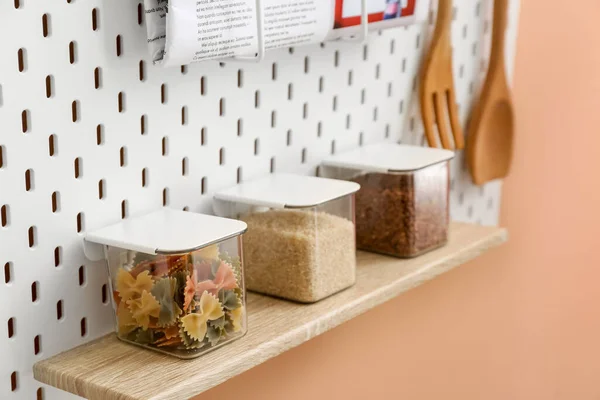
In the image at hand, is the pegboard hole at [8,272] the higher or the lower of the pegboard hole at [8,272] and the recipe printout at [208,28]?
the lower

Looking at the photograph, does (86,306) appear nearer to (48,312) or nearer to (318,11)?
(48,312)

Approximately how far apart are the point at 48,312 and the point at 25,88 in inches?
7.7

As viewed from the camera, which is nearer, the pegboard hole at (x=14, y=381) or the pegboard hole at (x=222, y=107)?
the pegboard hole at (x=14, y=381)

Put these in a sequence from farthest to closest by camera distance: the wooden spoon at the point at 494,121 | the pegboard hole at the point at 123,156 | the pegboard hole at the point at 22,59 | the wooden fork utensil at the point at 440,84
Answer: the wooden spoon at the point at 494,121 → the wooden fork utensil at the point at 440,84 → the pegboard hole at the point at 123,156 → the pegboard hole at the point at 22,59

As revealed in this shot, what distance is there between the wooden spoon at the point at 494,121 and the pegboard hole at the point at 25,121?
0.72 meters

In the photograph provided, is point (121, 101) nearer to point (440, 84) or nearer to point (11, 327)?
point (11, 327)

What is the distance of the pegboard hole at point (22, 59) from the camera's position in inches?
27.3

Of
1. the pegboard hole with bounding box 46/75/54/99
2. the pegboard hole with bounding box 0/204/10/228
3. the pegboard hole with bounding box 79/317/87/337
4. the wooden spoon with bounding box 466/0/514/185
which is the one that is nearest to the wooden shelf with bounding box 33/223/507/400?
the pegboard hole with bounding box 79/317/87/337

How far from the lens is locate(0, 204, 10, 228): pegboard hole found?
705 mm

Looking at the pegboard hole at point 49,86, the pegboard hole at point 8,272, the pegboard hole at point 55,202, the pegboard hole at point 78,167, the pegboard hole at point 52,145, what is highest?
the pegboard hole at point 49,86

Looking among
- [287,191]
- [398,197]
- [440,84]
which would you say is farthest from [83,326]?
[440,84]

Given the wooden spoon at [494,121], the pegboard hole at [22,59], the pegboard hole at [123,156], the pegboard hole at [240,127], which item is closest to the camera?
the pegboard hole at [22,59]

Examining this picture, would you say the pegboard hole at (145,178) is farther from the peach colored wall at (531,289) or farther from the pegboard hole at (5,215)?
the peach colored wall at (531,289)

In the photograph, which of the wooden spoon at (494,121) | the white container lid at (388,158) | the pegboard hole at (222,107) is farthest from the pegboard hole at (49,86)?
the wooden spoon at (494,121)
